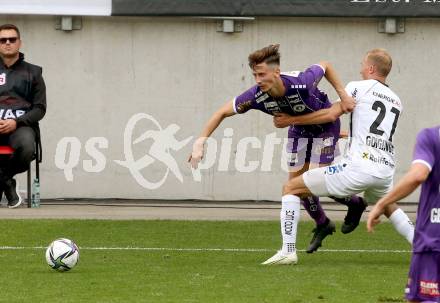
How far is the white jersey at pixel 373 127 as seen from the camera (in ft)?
Result: 37.1

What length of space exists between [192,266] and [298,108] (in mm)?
1682

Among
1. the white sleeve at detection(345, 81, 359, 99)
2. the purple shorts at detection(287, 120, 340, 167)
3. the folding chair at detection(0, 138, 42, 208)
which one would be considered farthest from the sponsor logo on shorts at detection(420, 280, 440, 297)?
the folding chair at detection(0, 138, 42, 208)

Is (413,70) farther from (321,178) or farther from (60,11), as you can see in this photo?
(321,178)

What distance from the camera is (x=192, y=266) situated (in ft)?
37.6

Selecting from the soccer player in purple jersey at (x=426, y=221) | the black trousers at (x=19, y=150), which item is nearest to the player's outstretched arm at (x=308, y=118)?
the soccer player in purple jersey at (x=426, y=221)

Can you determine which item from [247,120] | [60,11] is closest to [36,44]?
[60,11]

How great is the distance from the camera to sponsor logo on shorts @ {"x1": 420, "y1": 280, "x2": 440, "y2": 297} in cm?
702

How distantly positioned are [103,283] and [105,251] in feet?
7.79

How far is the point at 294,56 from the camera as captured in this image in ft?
59.2

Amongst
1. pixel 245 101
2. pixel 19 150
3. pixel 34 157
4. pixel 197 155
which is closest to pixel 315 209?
pixel 245 101

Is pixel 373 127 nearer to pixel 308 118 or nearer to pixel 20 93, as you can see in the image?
pixel 308 118

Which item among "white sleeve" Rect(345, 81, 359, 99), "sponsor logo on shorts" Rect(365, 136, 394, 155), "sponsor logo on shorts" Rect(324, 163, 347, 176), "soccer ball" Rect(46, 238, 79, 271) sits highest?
"white sleeve" Rect(345, 81, 359, 99)

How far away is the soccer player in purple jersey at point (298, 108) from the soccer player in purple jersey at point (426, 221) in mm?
3604

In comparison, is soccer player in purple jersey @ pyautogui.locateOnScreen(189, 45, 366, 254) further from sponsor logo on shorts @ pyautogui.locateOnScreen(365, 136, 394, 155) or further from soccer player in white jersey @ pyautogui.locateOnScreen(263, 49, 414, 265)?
sponsor logo on shorts @ pyautogui.locateOnScreen(365, 136, 394, 155)
